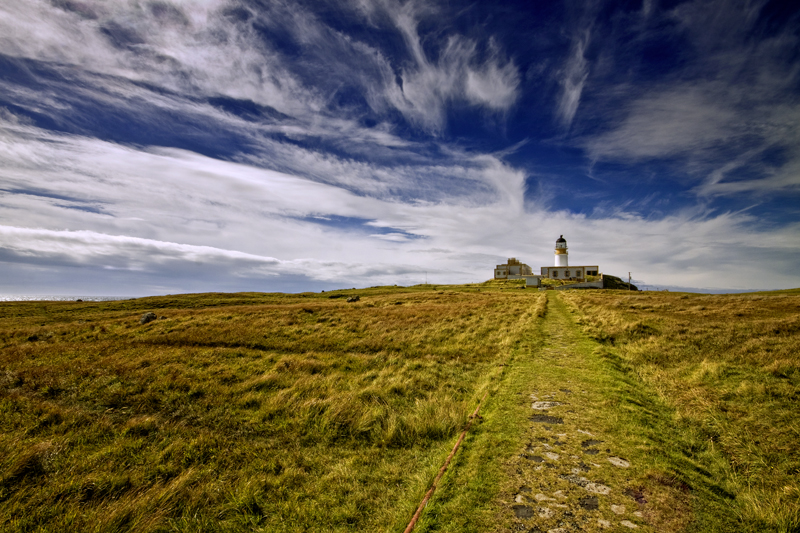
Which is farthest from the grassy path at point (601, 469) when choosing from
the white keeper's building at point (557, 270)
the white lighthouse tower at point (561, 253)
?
the white lighthouse tower at point (561, 253)

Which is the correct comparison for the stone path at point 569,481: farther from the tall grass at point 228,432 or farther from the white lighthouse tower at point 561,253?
the white lighthouse tower at point 561,253

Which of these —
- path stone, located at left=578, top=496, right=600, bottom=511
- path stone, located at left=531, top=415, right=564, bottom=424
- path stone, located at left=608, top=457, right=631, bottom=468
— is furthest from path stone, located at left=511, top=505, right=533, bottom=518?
path stone, located at left=531, top=415, right=564, bottom=424

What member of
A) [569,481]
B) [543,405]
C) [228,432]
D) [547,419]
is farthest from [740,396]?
[228,432]

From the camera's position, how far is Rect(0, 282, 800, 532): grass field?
4781 mm

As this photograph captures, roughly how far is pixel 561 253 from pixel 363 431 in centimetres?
10259

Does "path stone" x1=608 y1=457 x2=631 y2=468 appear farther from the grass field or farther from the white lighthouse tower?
the white lighthouse tower

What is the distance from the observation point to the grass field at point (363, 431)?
4781 mm

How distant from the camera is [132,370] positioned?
12477 mm

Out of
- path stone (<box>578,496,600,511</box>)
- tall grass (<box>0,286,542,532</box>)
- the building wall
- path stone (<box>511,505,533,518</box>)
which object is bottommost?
tall grass (<box>0,286,542,532</box>)

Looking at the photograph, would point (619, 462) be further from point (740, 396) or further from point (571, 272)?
point (571, 272)

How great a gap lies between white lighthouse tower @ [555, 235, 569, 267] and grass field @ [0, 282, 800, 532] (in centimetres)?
8533

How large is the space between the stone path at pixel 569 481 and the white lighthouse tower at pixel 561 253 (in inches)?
3865

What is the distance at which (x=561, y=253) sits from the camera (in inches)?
3794

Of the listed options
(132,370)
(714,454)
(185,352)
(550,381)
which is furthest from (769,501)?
(185,352)
